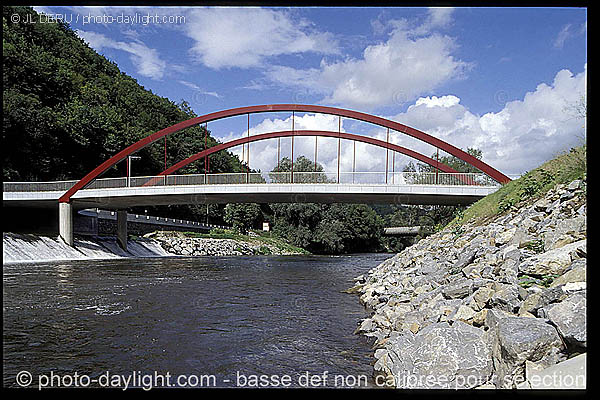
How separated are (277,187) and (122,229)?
1846 cm

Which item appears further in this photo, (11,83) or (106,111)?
(106,111)

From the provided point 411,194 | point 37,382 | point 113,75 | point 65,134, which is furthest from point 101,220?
point 113,75

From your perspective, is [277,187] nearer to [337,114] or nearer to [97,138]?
[337,114]

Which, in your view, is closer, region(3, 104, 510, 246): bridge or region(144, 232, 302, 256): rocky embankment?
region(3, 104, 510, 246): bridge

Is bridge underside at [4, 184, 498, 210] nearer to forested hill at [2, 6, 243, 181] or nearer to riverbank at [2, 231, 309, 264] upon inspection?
riverbank at [2, 231, 309, 264]

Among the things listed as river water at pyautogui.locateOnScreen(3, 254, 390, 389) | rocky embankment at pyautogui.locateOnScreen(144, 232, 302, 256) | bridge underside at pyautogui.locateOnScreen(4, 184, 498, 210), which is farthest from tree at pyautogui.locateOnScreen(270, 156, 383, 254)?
river water at pyautogui.locateOnScreen(3, 254, 390, 389)

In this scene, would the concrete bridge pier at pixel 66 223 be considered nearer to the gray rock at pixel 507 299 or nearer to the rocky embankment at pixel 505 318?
the rocky embankment at pixel 505 318

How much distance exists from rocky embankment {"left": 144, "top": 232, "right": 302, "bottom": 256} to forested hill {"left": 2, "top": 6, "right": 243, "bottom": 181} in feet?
43.4

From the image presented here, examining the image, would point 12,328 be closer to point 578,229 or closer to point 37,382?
point 37,382

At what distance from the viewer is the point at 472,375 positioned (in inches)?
167

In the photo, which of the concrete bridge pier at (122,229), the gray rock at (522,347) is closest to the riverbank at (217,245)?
the concrete bridge pier at (122,229)

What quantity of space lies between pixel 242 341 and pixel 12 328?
423 cm

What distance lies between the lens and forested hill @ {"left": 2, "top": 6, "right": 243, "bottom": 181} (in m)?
43.2
